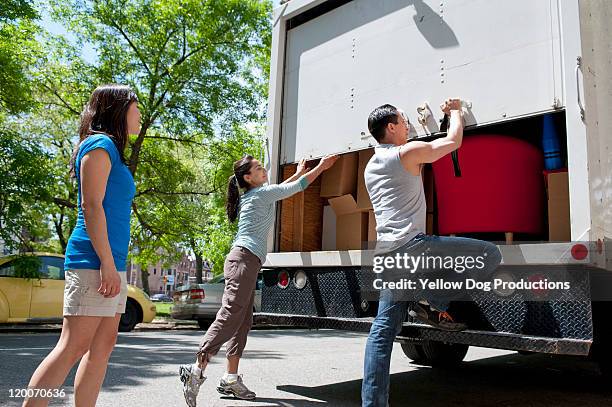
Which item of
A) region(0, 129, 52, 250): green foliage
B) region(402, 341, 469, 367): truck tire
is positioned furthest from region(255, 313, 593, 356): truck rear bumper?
region(0, 129, 52, 250): green foliage

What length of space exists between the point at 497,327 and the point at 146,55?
559 inches

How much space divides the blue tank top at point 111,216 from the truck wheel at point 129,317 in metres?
8.39

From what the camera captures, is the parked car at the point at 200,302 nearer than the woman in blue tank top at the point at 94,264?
No

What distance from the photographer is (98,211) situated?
8.09 ft

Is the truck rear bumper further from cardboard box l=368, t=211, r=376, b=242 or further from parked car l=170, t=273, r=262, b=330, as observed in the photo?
parked car l=170, t=273, r=262, b=330

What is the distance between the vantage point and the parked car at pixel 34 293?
30.7 ft

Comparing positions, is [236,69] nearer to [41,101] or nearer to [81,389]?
[41,101]

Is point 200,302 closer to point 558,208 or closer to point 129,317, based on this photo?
point 129,317

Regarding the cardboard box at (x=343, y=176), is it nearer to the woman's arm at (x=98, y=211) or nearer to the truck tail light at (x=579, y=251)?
the truck tail light at (x=579, y=251)

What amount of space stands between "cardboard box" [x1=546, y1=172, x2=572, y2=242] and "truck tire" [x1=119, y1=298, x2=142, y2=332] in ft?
28.5

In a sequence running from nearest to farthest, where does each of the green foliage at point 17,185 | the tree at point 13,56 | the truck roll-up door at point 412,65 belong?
the truck roll-up door at point 412,65 < the green foliage at point 17,185 < the tree at point 13,56

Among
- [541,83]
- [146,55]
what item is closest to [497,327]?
[541,83]

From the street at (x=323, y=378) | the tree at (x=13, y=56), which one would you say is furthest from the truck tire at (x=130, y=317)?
the tree at (x=13, y=56)

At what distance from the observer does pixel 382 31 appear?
13.5 feet
